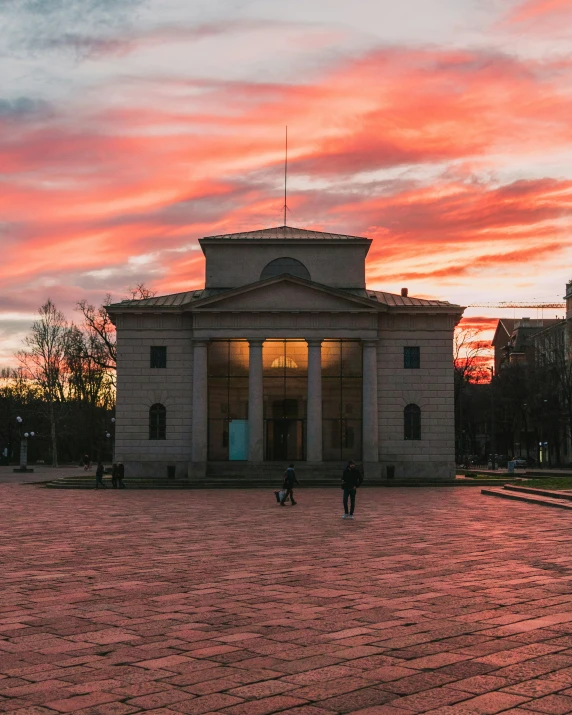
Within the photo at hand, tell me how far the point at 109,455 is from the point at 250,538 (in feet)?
332

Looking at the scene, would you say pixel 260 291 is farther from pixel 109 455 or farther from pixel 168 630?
pixel 109 455

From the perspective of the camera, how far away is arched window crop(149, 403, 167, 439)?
56.2 metres

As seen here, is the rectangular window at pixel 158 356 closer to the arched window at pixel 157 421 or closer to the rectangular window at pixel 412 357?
the arched window at pixel 157 421

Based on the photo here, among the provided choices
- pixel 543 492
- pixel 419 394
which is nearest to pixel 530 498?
pixel 543 492

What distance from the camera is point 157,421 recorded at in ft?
185

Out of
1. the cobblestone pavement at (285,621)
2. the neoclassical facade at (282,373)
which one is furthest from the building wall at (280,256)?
the cobblestone pavement at (285,621)

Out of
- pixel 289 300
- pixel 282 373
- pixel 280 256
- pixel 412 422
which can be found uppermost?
pixel 280 256

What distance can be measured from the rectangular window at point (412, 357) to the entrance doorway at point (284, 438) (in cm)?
772

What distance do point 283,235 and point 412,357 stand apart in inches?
481

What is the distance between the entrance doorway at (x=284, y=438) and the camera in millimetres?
58500

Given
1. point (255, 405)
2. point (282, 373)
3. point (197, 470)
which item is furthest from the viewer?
point (282, 373)

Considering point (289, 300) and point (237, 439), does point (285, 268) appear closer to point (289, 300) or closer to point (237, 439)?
point (289, 300)

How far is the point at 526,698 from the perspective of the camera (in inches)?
294

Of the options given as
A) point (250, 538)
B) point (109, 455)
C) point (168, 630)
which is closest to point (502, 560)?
point (250, 538)
